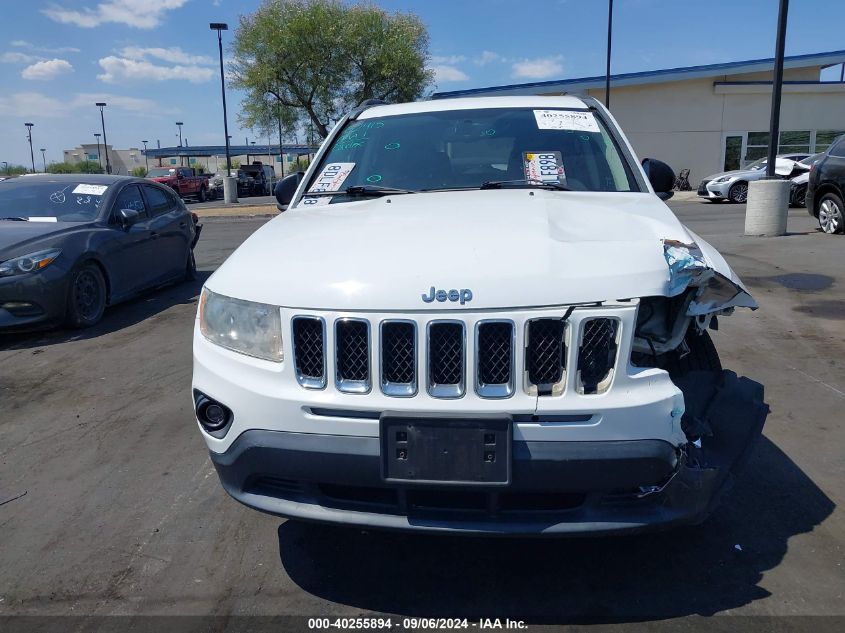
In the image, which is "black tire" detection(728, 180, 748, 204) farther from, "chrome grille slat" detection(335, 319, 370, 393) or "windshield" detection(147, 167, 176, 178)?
"windshield" detection(147, 167, 176, 178)

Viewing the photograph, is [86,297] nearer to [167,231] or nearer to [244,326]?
[167,231]

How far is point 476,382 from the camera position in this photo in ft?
7.67

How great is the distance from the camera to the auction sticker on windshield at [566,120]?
13.4 ft

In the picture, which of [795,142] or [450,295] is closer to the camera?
[450,295]

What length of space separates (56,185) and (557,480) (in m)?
7.35

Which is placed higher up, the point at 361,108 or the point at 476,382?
the point at 361,108

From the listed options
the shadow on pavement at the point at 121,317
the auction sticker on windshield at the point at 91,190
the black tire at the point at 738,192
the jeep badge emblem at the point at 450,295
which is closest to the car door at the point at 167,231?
the shadow on pavement at the point at 121,317

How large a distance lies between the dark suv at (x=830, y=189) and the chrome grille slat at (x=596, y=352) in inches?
434

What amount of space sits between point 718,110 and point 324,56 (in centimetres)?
1750

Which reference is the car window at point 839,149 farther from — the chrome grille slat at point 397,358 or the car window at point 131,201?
the chrome grille slat at point 397,358

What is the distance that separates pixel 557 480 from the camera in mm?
2297

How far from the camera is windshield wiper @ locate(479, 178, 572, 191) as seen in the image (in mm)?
3639

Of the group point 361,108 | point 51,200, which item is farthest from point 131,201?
point 361,108

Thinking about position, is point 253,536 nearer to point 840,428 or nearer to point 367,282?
point 367,282
